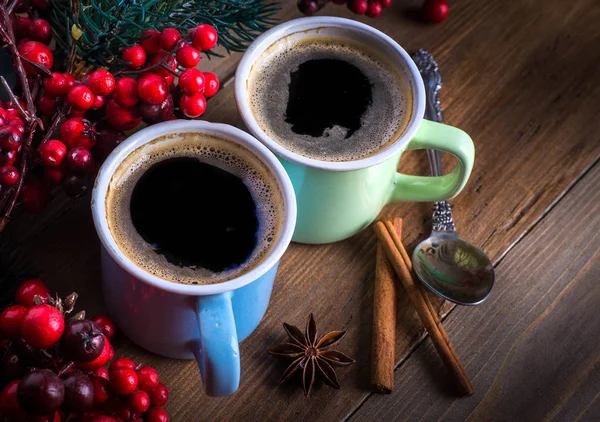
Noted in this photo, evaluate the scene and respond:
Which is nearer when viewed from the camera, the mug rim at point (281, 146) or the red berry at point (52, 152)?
the red berry at point (52, 152)

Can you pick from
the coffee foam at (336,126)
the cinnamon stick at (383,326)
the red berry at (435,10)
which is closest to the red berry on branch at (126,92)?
the coffee foam at (336,126)

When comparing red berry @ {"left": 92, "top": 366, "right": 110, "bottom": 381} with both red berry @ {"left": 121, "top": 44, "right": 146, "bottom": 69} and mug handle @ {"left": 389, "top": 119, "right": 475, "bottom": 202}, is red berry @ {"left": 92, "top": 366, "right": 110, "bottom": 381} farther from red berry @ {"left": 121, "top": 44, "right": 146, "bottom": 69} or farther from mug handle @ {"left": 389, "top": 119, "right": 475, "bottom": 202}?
mug handle @ {"left": 389, "top": 119, "right": 475, "bottom": 202}

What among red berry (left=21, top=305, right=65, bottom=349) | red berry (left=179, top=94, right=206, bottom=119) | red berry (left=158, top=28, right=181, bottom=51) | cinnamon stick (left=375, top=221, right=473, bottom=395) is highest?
red berry (left=158, top=28, right=181, bottom=51)

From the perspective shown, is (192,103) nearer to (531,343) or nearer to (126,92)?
A: (126,92)

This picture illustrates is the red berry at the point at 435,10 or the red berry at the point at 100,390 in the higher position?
the red berry at the point at 435,10

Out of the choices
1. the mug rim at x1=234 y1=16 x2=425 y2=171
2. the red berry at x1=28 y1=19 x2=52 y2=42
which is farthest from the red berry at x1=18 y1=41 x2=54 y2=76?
the mug rim at x1=234 y1=16 x2=425 y2=171

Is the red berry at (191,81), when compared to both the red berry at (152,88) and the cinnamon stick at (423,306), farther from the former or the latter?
the cinnamon stick at (423,306)

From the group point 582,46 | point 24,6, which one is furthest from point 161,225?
point 582,46
